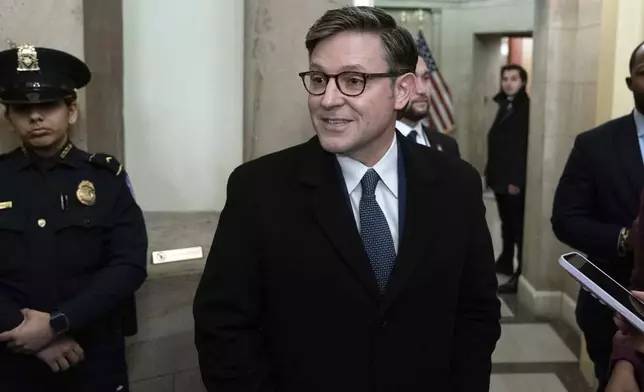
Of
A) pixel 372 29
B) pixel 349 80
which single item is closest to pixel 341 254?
pixel 349 80

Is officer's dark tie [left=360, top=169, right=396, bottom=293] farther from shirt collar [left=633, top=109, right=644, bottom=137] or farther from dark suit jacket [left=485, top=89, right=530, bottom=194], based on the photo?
dark suit jacket [left=485, top=89, right=530, bottom=194]

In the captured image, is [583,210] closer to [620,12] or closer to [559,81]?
[620,12]

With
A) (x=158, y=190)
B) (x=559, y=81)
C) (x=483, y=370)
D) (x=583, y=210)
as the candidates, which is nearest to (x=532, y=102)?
(x=559, y=81)

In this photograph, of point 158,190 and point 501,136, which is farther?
point 501,136

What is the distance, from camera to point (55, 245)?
79.6 inches

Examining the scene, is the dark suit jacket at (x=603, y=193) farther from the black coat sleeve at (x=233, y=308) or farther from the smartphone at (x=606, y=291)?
the black coat sleeve at (x=233, y=308)

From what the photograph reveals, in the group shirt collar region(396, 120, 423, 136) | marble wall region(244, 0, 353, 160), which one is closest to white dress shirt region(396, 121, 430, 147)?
shirt collar region(396, 120, 423, 136)

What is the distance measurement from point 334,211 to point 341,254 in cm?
9

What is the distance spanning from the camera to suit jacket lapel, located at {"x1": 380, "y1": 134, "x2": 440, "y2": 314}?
1474mm

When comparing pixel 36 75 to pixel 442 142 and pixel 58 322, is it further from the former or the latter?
pixel 442 142

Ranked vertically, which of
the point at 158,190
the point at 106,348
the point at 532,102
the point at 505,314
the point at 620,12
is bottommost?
the point at 505,314

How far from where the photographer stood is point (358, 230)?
1.51m

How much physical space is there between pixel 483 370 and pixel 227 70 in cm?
167

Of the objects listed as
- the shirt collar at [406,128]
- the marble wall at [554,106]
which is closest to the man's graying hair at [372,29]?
the shirt collar at [406,128]
